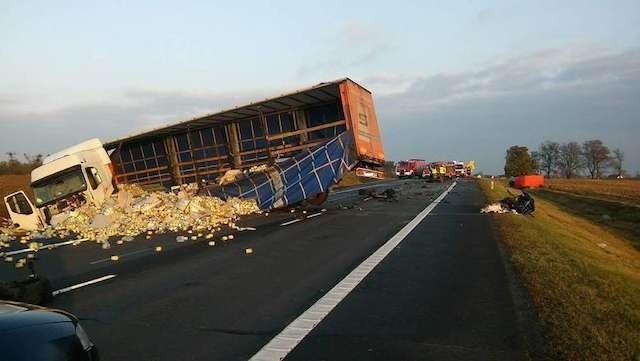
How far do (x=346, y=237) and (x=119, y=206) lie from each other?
29.1 ft

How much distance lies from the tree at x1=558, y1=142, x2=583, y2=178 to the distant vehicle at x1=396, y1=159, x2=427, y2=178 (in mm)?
71238

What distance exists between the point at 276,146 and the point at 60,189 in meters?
7.10

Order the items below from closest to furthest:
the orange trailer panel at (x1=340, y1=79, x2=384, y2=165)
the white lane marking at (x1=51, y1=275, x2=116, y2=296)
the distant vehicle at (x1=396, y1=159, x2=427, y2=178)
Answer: the white lane marking at (x1=51, y1=275, x2=116, y2=296)
the orange trailer panel at (x1=340, y1=79, x2=384, y2=165)
the distant vehicle at (x1=396, y1=159, x2=427, y2=178)

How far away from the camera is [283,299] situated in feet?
24.4

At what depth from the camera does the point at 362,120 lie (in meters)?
20.5

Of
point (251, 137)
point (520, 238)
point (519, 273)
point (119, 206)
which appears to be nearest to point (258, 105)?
point (251, 137)

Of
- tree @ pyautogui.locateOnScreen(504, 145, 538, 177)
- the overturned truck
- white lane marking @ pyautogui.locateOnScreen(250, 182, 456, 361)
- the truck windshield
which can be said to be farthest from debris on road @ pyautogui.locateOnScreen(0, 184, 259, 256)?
tree @ pyautogui.locateOnScreen(504, 145, 538, 177)

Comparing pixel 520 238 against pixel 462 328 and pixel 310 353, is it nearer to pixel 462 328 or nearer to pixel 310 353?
pixel 462 328

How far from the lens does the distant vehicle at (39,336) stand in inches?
121

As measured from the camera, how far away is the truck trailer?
1939cm

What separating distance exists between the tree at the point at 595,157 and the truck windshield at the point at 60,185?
127 meters

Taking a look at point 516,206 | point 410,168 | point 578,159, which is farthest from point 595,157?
point 516,206

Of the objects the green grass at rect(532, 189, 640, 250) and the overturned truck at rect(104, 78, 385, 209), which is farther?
the green grass at rect(532, 189, 640, 250)

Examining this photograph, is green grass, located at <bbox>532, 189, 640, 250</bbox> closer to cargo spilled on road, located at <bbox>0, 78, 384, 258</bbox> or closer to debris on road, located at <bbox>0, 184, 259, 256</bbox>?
cargo spilled on road, located at <bbox>0, 78, 384, 258</bbox>
